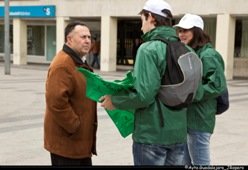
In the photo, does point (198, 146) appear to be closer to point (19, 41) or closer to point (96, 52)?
point (96, 52)

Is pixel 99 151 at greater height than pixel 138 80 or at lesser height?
lesser

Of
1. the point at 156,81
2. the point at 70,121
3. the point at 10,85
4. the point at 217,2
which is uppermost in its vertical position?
the point at 217,2

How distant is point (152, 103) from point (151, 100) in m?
0.07

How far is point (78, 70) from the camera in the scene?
148 inches

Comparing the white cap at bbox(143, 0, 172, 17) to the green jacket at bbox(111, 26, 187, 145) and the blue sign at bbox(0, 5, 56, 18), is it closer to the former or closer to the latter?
the green jacket at bbox(111, 26, 187, 145)

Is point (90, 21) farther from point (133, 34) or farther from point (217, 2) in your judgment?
point (217, 2)

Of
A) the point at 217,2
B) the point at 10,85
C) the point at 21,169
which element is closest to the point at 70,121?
the point at 21,169

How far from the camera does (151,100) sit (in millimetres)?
3219

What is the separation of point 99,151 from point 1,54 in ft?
92.9

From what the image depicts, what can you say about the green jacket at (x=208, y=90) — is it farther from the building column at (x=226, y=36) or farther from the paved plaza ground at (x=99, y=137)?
the building column at (x=226, y=36)

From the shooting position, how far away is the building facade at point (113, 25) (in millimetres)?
20953

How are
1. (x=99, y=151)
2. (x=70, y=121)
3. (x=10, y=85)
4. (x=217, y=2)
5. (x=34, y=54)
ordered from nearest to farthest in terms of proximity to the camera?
(x=70, y=121) → (x=99, y=151) → (x=10, y=85) → (x=217, y=2) → (x=34, y=54)

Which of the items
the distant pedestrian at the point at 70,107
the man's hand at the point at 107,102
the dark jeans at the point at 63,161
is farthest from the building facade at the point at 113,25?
the man's hand at the point at 107,102

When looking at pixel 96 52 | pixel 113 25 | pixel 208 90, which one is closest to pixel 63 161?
pixel 208 90
